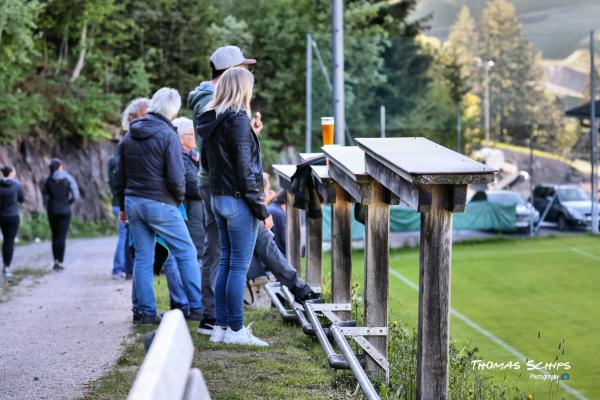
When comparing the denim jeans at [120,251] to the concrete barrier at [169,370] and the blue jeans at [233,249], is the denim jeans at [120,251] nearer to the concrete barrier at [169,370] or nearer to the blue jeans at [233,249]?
the blue jeans at [233,249]

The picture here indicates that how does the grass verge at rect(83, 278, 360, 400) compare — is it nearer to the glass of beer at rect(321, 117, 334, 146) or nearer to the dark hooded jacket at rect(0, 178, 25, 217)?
the glass of beer at rect(321, 117, 334, 146)

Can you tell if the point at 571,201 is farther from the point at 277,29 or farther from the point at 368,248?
the point at 368,248

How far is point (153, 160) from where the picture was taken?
8.92 metres

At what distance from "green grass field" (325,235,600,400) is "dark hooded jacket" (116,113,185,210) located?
2.75 m

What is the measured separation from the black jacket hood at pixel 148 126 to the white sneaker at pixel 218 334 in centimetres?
176

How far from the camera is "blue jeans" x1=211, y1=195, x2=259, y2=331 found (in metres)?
7.62

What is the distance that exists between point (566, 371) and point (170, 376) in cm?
931

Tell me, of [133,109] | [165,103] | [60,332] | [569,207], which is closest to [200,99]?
[165,103]

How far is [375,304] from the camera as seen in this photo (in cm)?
666

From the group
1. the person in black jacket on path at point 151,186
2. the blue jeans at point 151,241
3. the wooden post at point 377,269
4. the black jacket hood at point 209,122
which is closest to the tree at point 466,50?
the blue jeans at point 151,241

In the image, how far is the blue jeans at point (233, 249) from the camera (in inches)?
300

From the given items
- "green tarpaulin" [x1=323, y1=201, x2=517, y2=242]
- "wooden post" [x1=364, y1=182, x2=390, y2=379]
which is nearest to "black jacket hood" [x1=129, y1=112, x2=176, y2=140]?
"wooden post" [x1=364, y1=182, x2=390, y2=379]

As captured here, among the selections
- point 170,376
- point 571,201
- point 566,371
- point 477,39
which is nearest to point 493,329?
point 566,371

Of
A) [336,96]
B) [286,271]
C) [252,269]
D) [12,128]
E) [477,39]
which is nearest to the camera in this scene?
[286,271]
